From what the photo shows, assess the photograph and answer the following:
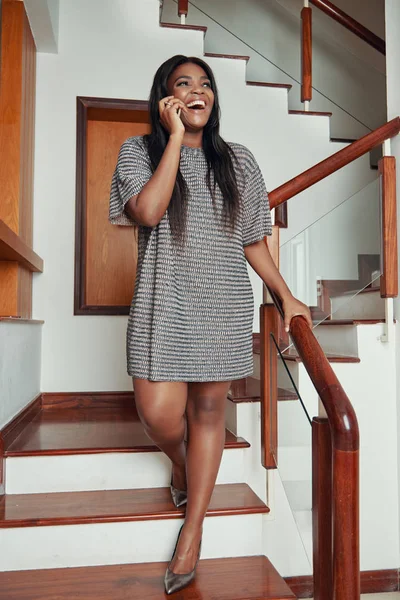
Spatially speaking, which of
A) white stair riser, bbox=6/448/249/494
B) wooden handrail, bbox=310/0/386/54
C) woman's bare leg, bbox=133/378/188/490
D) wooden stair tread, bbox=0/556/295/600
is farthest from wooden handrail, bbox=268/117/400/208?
wooden handrail, bbox=310/0/386/54

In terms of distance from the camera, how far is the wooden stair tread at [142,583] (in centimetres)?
156

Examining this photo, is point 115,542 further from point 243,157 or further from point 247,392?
point 243,157

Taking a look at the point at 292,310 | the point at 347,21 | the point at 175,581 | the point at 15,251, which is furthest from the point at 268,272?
the point at 347,21

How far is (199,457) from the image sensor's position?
1616 millimetres

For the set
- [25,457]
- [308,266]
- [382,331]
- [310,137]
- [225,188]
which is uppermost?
[310,137]

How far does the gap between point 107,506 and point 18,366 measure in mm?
809

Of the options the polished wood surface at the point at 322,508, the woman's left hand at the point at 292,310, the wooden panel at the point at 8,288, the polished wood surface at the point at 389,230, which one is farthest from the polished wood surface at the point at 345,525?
the wooden panel at the point at 8,288

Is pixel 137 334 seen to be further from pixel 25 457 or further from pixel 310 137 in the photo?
pixel 310 137

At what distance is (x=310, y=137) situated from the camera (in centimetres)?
355

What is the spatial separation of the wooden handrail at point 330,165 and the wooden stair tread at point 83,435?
3.38 ft

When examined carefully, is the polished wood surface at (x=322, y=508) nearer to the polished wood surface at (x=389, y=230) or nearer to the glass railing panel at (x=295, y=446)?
the glass railing panel at (x=295, y=446)

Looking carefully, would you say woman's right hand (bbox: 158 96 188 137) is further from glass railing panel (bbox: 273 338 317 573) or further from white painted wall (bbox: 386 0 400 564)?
white painted wall (bbox: 386 0 400 564)

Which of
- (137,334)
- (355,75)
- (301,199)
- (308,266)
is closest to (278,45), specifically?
(355,75)

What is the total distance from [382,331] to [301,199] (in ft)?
2.76
